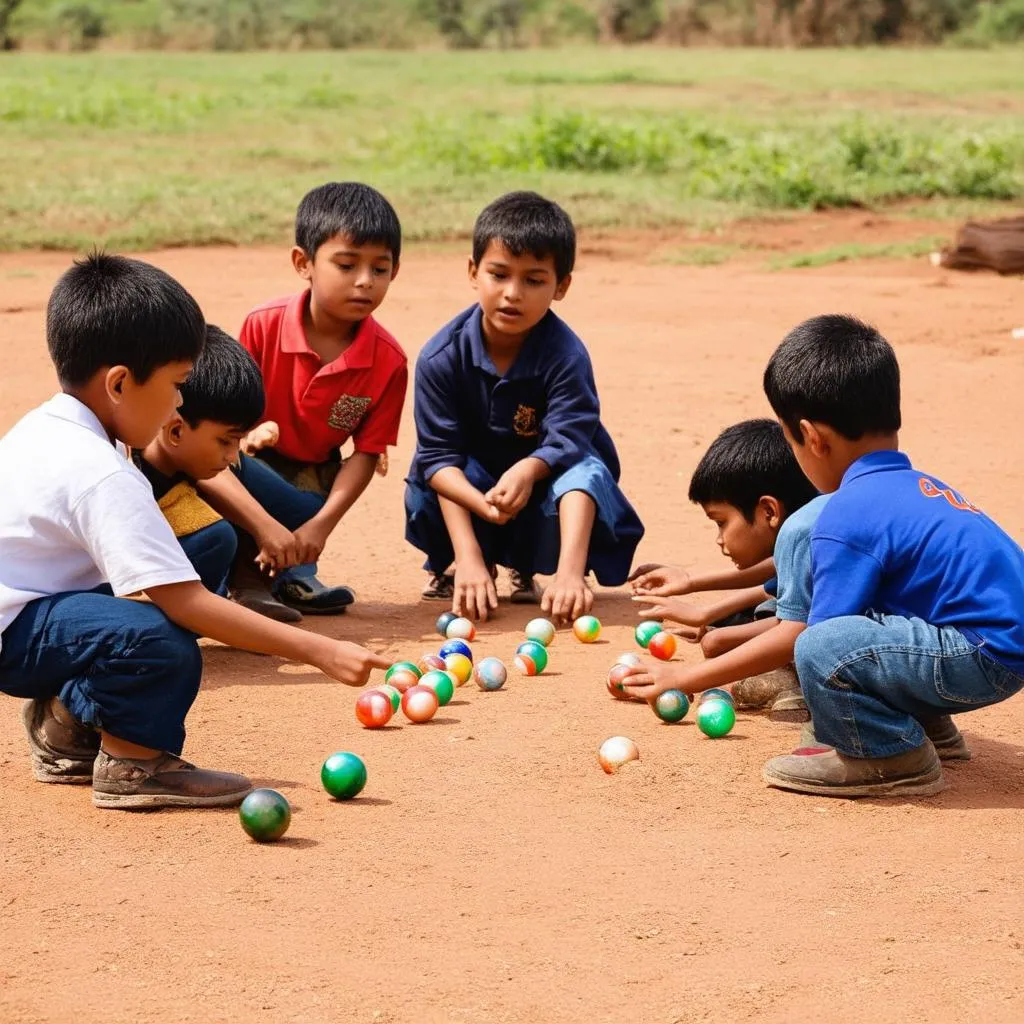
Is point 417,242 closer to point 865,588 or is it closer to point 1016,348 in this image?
point 1016,348

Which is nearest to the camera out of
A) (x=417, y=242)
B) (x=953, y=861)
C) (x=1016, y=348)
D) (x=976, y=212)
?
(x=953, y=861)

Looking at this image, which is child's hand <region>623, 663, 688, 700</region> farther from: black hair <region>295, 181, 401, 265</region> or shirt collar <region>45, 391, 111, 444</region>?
black hair <region>295, 181, 401, 265</region>

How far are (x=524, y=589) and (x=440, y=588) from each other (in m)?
0.34

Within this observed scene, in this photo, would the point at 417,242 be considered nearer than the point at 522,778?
No

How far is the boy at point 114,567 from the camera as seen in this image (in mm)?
3998

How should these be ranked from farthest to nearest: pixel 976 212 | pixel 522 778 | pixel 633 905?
1. pixel 976 212
2. pixel 522 778
3. pixel 633 905

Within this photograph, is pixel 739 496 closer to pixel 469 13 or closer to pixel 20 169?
pixel 20 169

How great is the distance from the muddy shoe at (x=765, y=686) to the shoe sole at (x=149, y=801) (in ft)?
5.71

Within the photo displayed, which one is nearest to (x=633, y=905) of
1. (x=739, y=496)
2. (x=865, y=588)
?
(x=865, y=588)

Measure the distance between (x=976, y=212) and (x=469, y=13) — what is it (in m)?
31.8

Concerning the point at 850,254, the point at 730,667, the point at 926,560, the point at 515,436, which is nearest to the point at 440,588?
the point at 515,436

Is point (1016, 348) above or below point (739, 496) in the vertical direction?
below

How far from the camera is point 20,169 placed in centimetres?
1731

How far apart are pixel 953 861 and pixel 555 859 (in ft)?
3.02
